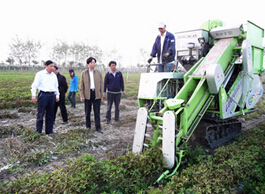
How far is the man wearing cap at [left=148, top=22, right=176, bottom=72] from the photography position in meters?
5.08

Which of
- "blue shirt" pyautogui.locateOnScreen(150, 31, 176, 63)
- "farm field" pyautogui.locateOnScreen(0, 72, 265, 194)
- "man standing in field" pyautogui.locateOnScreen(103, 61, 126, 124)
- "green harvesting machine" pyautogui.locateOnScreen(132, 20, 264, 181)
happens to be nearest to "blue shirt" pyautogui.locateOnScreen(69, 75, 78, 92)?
"man standing in field" pyautogui.locateOnScreen(103, 61, 126, 124)

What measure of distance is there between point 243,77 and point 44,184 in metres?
4.91

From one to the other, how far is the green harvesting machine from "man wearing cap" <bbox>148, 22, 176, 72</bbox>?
32 cm

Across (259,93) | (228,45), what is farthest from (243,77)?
(259,93)

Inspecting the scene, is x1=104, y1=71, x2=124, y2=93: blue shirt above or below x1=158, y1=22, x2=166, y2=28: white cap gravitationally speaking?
below

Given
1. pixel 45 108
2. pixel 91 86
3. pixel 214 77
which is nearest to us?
pixel 214 77

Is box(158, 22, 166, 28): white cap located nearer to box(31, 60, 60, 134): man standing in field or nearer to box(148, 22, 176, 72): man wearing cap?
box(148, 22, 176, 72): man wearing cap

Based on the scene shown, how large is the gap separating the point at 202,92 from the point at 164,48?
1.70 metres

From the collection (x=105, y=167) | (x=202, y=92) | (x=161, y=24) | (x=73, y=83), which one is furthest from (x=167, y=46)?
(x=73, y=83)

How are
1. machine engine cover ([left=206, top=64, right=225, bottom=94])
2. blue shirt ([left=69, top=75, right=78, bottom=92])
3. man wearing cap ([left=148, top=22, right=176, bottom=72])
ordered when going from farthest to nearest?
1. blue shirt ([left=69, top=75, right=78, bottom=92])
2. man wearing cap ([left=148, top=22, right=176, bottom=72])
3. machine engine cover ([left=206, top=64, right=225, bottom=94])

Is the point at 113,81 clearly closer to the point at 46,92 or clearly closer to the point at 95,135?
the point at 95,135

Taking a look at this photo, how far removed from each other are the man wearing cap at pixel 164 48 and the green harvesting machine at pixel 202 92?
322 mm

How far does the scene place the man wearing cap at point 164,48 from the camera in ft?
16.7

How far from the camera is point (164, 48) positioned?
5273 millimetres
